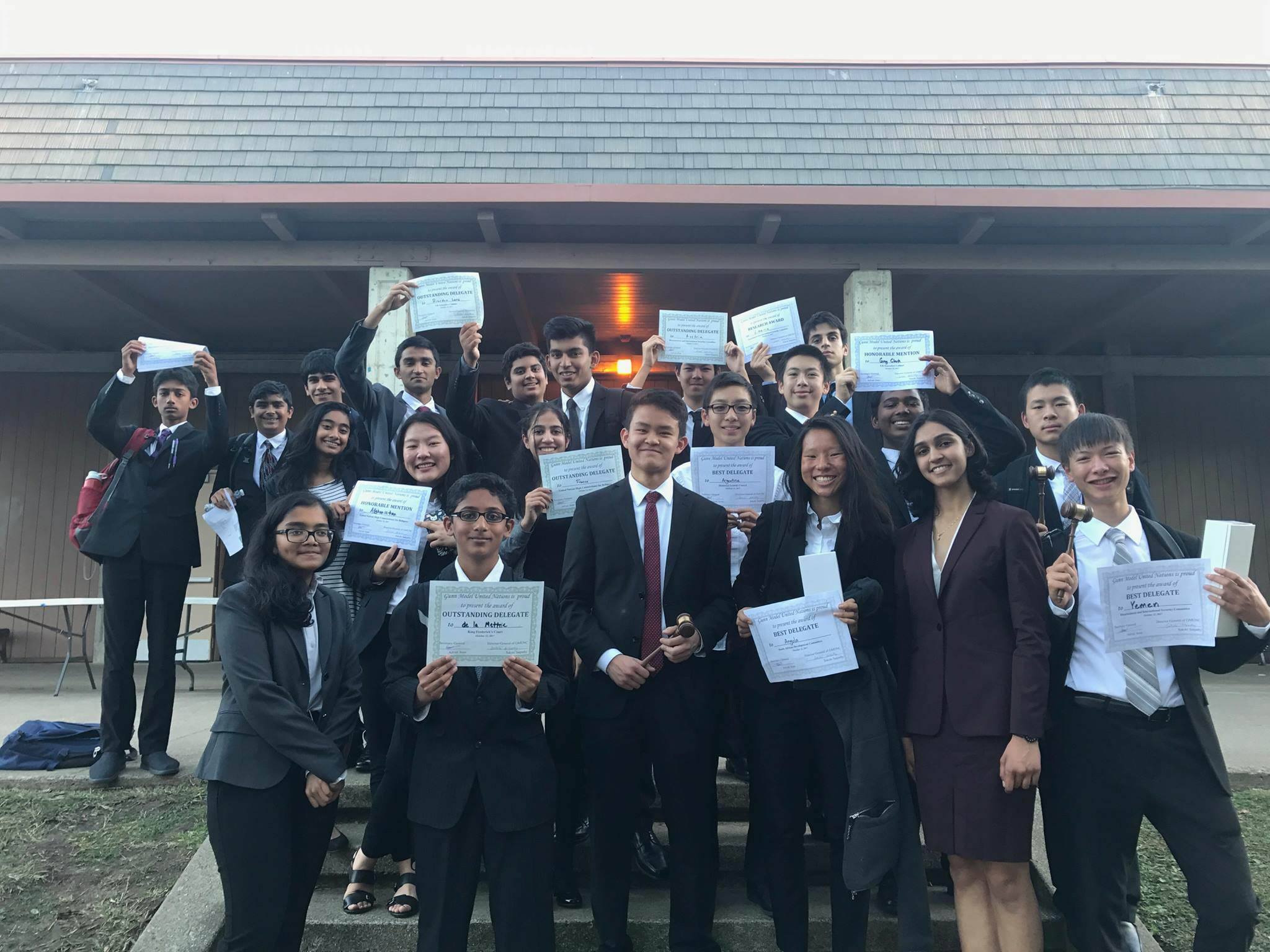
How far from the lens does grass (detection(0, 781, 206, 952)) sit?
3025 millimetres

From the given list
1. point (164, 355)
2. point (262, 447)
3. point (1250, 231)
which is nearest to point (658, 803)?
point (262, 447)

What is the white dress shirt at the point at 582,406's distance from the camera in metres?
3.65

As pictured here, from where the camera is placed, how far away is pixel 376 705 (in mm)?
3055

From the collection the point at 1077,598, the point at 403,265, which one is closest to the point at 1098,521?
the point at 1077,598

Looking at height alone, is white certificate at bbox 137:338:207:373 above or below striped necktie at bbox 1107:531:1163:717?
above

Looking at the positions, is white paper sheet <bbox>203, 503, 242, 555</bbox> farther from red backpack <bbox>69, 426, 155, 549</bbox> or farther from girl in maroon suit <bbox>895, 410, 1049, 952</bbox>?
girl in maroon suit <bbox>895, 410, 1049, 952</bbox>

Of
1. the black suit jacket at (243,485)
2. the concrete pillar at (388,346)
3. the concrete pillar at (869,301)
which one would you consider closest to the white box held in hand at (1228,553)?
the black suit jacket at (243,485)

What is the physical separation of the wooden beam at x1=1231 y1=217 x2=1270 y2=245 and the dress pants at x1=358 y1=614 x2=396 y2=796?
6837 mm

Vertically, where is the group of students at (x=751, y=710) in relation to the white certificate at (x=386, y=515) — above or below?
below

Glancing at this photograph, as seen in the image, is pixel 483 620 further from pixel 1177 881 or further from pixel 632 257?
pixel 632 257

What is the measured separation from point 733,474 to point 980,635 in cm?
105

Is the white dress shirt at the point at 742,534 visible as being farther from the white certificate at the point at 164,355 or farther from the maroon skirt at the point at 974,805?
the white certificate at the point at 164,355

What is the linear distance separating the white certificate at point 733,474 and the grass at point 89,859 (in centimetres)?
276

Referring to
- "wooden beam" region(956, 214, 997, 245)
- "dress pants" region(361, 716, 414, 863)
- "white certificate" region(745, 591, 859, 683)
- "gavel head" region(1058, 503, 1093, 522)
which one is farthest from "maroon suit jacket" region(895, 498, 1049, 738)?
"wooden beam" region(956, 214, 997, 245)
